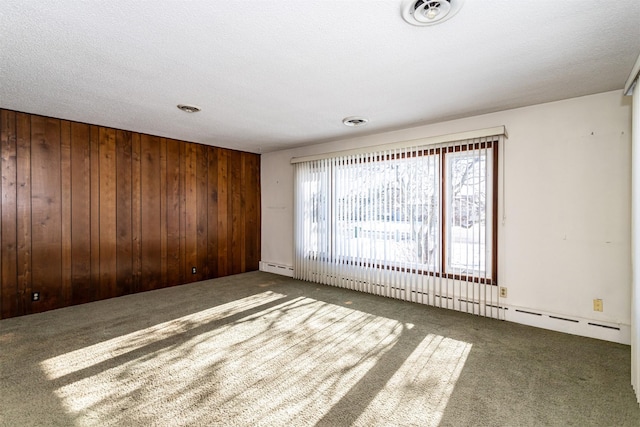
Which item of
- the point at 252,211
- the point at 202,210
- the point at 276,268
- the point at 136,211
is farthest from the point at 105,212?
the point at 276,268

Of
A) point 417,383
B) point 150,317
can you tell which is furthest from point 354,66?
point 150,317

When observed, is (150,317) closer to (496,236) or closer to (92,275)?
(92,275)

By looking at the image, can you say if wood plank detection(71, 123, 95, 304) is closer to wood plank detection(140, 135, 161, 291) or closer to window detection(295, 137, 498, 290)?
wood plank detection(140, 135, 161, 291)

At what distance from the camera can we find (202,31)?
1.97 m

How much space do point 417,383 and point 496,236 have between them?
6.93 ft

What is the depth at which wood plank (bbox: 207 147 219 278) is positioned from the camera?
18.1 ft

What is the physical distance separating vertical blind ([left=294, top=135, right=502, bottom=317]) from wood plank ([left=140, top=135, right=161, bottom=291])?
2.28 meters

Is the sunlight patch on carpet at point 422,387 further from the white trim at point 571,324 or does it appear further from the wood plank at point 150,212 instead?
the wood plank at point 150,212

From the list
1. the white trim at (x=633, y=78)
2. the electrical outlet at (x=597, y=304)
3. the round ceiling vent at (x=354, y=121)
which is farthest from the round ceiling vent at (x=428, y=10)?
the electrical outlet at (x=597, y=304)

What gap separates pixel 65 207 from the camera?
3947mm

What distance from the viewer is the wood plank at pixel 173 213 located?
16.3ft

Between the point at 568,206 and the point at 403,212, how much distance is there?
1.73 metres

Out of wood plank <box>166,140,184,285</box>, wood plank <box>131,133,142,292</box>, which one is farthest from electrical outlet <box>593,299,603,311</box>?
wood plank <box>131,133,142,292</box>

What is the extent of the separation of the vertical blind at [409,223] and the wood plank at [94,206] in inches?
116
